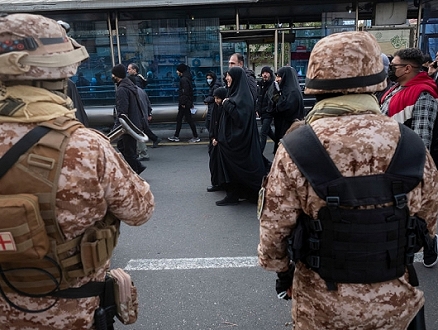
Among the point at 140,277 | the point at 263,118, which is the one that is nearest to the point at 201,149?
the point at 263,118

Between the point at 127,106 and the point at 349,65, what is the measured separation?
5.06 metres

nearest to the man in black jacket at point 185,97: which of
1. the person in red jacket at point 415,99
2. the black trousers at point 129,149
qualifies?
the black trousers at point 129,149

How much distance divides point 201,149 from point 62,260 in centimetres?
673

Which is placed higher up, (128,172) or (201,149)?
(128,172)

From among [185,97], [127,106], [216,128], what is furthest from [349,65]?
[185,97]

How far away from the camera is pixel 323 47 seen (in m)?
1.61

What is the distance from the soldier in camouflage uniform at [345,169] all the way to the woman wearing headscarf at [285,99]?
15.0 ft

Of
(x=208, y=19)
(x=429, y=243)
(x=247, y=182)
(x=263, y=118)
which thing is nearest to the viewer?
(x=429, y=243)

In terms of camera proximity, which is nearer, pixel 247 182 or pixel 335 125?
pixel 335 125

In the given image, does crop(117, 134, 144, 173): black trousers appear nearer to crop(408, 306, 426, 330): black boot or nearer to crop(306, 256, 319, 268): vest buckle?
crop(306, 256, 319, 268): vest buckle

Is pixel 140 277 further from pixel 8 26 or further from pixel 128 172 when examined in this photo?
pixel 8 26

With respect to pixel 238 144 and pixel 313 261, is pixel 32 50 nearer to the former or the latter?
pixel 313 261

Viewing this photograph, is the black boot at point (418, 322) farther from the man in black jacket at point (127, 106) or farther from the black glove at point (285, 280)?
the man in black jacket at point (127, 106)

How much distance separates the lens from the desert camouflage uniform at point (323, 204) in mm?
1539
